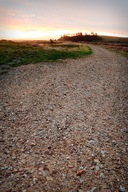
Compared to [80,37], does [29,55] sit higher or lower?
lower

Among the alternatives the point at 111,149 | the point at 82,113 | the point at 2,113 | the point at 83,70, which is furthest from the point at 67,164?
the point at 83,70

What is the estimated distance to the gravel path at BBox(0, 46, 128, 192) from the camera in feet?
12.4

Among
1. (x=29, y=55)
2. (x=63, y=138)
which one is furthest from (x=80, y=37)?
(x=63, y=138)

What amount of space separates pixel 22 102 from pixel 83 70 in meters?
10.1

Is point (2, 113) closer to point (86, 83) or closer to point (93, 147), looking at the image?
point (93, 147)

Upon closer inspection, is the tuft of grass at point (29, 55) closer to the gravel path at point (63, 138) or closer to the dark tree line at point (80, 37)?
the gravel path at point (63, 138)

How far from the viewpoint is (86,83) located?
11500 millimetres

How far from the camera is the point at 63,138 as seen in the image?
5.40 m

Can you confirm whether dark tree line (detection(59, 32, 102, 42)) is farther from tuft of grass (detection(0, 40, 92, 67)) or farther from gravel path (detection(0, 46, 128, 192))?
gravel path (detection(0, 46, 128, 192))

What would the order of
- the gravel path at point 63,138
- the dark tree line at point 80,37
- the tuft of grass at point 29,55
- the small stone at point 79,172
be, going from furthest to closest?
the dark tree line at point 80,37 < the tuft of grass at point 29,55 < the small stone at point 79,172 < the gravel path at point 63,138

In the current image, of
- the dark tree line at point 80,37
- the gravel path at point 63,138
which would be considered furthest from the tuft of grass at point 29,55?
the dark tree line at point 80,37

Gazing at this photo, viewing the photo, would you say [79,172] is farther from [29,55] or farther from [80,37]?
[80,37]

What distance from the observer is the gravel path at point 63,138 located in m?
3.79

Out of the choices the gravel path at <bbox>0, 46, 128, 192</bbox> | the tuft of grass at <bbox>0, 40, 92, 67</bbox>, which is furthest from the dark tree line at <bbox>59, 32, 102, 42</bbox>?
the gravel path at <bbox>0, 46, 128, 192</bbox>
